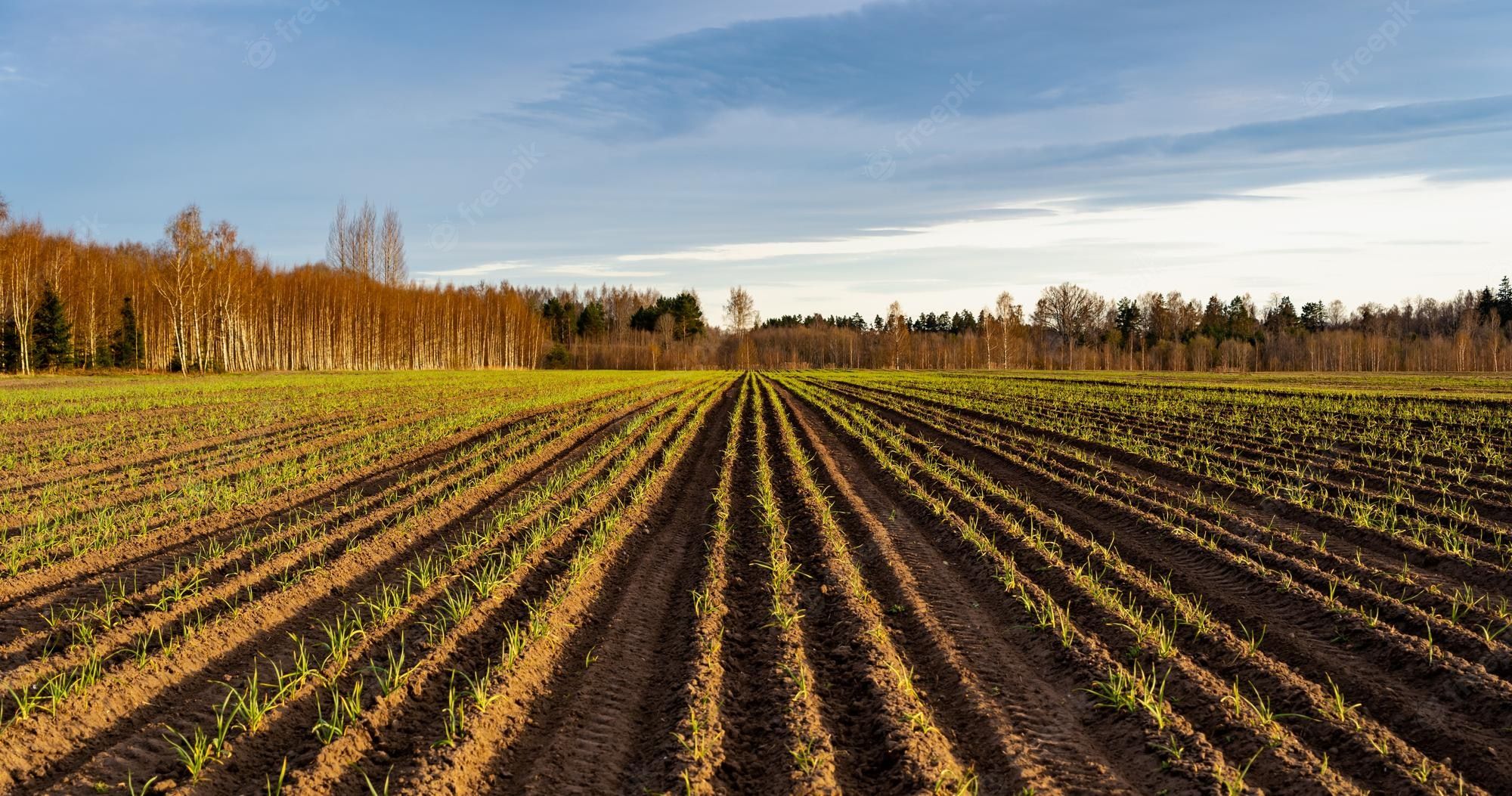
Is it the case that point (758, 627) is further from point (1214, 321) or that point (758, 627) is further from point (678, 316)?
point (1214, 321)

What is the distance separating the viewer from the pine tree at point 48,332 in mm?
49656

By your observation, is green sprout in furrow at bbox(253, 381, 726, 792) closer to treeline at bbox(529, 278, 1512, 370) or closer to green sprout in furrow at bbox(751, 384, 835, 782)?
green sprout in furrow at bbox(751, 384, 835, 782)

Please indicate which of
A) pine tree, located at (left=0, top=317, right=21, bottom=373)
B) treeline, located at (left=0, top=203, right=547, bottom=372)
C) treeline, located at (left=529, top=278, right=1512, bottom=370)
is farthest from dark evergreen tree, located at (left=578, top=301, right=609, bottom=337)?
pine tree, located at (left=0, top=317, right=21, bottom=373)

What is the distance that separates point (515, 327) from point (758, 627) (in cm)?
9278

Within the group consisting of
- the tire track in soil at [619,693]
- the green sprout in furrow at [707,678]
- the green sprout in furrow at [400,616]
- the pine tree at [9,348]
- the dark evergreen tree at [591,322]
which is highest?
the dark evergreen tree at [591,322]

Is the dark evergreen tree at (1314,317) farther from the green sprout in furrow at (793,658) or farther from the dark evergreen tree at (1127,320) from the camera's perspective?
the green sprout in furrow at (793,658)

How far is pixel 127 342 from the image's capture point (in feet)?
188

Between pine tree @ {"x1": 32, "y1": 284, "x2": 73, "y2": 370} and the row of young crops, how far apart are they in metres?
48.3

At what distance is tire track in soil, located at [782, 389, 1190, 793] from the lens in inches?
154

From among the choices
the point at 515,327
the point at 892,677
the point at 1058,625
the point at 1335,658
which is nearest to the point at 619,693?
the point at 892,677

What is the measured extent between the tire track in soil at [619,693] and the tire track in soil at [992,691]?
156 centimetres

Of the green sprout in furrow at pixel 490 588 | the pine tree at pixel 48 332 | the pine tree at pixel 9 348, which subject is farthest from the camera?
the pine tree at pixel 48 332

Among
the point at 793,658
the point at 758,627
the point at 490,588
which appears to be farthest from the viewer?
the point at 490,588

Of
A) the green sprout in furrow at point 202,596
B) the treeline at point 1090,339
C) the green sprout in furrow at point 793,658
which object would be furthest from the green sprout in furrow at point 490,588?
the treeline at point 1090,339
